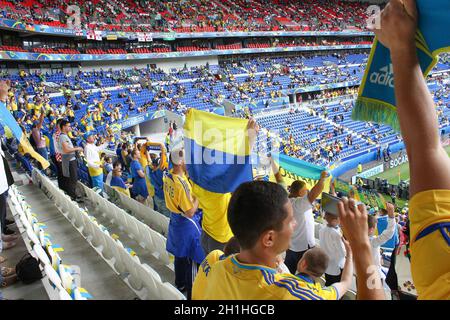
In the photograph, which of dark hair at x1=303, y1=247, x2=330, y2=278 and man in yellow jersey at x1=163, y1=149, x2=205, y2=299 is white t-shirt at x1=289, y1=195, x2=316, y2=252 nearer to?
man in yellow jersey at x1=163, y1=149, x2=205, y2=299

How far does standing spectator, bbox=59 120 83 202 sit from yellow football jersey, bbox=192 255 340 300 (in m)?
5.30

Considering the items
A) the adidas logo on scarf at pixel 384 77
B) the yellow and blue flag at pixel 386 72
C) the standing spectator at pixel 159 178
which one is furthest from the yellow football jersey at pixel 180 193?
the adidas logo on scarf at pixel 384 77

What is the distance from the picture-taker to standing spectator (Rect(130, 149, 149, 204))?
6535 millimetres

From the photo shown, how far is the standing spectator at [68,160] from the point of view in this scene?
20.0 ft

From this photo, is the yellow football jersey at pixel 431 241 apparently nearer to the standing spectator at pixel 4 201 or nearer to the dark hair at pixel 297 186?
the dark hair at pixel 297 186

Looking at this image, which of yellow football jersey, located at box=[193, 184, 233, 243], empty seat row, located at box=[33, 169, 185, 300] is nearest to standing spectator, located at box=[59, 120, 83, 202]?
empty seat row, located at box=[33, 169, 185, 300]

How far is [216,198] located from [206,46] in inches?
1267

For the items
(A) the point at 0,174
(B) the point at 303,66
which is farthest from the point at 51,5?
(A) the point at 0,174

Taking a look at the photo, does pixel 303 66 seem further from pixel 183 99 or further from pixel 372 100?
pixel 372 100

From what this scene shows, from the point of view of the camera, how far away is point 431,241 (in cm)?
77

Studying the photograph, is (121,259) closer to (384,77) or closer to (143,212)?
(143,212)

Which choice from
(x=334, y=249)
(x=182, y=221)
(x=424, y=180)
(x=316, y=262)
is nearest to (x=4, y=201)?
(x=182, y=221)

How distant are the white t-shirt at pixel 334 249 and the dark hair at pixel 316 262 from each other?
4.19 feet

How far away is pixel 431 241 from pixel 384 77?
0.74 meters
